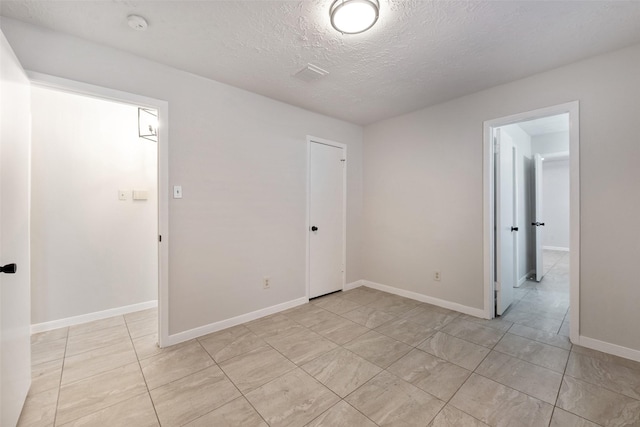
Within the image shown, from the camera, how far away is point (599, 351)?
2195 millimetres

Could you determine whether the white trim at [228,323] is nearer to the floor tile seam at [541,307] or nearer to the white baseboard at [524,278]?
the floor tile seam at [541,307]

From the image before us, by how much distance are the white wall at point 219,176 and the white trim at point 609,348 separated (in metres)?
2.75

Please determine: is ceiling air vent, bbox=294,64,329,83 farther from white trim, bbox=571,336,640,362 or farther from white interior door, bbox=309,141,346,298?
white trim, bbox=571,336,640,362

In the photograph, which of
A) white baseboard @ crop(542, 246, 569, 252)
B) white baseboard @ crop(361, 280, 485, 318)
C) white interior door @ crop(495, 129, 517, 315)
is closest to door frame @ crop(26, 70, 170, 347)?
white baseboard @ crop(361, 280, 485, 318)

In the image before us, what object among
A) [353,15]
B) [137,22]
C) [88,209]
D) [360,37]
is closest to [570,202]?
[360,37]

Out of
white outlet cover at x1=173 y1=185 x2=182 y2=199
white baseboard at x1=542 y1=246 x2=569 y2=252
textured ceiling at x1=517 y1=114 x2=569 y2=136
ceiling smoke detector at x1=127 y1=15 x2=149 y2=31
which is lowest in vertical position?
white baseboard at x1=542 y1=246 x2=569 y2=252

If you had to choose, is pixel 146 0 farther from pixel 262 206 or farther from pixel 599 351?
pixel 599 351

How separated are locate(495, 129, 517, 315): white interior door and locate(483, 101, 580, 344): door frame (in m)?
0.07

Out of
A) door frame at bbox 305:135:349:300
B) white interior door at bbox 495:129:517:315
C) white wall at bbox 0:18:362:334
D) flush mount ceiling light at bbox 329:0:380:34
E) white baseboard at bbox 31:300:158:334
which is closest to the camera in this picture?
flush mount ceiling light at bbox 329:0:380:34

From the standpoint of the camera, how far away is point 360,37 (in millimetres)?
1926

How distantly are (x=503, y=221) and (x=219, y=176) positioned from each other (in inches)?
124

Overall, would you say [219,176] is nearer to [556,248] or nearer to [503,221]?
[503,221]

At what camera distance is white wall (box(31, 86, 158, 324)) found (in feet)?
8.46

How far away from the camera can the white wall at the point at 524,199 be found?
12.7 ft
